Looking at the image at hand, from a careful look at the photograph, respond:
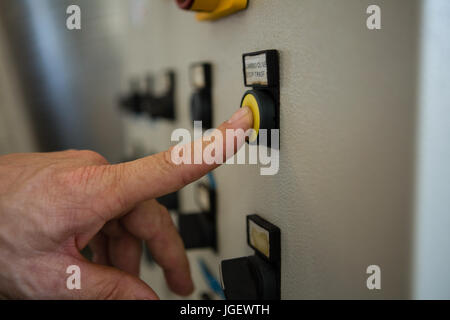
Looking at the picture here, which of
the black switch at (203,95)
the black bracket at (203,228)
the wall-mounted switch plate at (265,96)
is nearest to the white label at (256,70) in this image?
the wall-mounted switch plate at (265,96)

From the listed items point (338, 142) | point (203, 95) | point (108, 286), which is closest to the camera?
point (338, 142)

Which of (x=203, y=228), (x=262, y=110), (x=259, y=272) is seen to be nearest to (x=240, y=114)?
(x=262, y=110)

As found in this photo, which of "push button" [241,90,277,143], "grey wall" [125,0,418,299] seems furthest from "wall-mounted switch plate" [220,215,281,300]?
"push button" [241,90,277,143]

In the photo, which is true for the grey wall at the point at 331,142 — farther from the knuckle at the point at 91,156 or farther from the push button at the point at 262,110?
the knuckle at the point at 91,156

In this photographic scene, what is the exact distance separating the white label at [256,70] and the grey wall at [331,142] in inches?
0.7

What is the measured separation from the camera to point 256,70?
37cm

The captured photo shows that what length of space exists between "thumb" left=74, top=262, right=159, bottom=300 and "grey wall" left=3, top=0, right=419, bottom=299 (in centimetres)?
16

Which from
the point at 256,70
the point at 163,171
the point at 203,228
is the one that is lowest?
the point at 203,228

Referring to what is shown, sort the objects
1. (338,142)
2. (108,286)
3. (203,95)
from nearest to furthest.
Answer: (338,142) → (108,286) → (203,95)

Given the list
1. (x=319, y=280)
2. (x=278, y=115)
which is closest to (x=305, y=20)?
(x=278, y=115)

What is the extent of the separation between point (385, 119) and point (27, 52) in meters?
1.50

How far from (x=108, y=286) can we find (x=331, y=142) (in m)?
0.29

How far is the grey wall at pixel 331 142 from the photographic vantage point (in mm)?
225

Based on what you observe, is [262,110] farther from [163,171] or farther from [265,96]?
[163,171]
